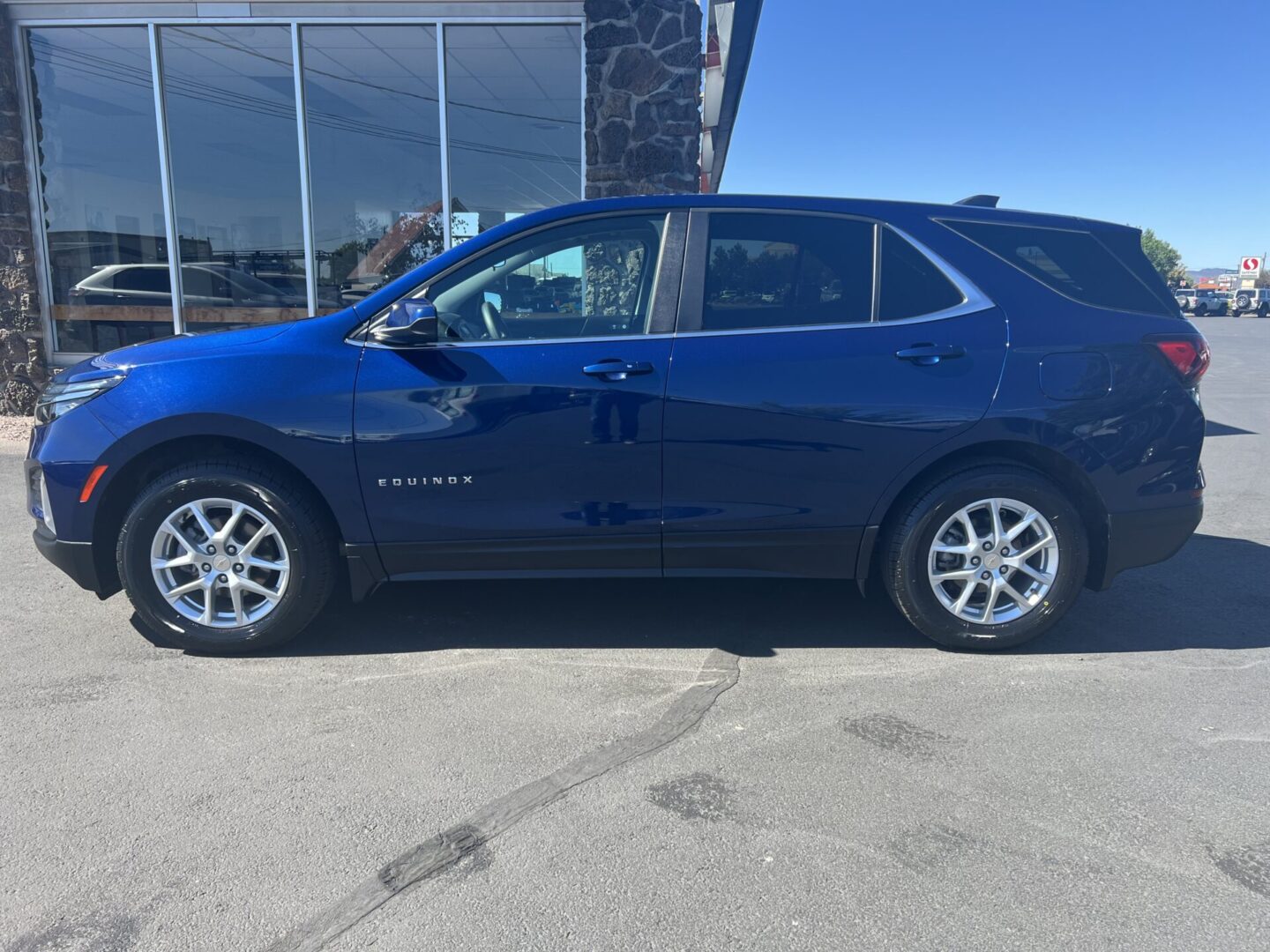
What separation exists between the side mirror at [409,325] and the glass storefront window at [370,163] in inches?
243

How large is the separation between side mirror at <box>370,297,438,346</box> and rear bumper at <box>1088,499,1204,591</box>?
9.45 feet

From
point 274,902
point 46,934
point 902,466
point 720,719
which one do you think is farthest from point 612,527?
point 46,934

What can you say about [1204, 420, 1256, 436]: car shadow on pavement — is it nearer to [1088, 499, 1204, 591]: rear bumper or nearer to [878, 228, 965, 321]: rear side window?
[1088, 499, 1204, 591]: rear bumper

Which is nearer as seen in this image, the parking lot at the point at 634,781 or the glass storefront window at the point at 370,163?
the parking lot at the point at 634,781

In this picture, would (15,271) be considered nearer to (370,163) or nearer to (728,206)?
(370,163)

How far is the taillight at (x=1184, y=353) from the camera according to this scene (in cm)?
363

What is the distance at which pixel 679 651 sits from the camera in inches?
148

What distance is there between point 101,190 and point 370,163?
9.58ft

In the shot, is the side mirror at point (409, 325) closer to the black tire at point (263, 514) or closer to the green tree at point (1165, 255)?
the black tire at point (263, 514)

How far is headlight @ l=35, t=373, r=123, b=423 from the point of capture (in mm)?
3514

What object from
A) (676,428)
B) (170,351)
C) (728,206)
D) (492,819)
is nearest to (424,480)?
(676,428)

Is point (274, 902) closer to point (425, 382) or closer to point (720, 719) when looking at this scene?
point (720, 719)

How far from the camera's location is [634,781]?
2762 millimetres

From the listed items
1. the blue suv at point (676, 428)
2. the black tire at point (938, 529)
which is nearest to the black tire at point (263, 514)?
the blue suv at point (676, 428)
